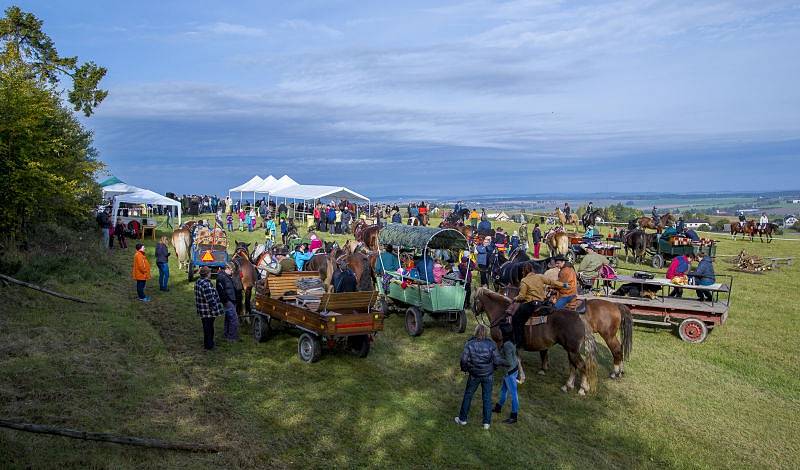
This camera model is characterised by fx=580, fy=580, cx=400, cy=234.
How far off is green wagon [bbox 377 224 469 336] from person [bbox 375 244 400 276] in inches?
4.6

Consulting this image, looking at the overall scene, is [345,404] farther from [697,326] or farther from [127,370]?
[697,326]

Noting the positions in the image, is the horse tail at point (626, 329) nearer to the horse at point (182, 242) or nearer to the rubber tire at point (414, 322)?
the rubber tire at point (414, 322)

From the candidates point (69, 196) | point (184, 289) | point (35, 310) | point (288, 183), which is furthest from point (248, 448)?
point (288, 183)

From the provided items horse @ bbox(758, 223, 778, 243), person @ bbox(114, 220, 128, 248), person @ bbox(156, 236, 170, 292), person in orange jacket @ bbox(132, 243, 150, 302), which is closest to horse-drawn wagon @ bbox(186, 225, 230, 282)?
person @ bbox(156, 236, 170, 292)

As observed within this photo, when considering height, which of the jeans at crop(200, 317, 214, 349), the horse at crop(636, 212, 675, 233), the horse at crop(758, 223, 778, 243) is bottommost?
the jeans at crop(200, 317, 214, 349)

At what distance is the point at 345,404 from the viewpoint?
9438 millimetres

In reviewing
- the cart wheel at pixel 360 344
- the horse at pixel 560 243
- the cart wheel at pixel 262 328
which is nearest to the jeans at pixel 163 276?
the cart wheel at pixel 262 328

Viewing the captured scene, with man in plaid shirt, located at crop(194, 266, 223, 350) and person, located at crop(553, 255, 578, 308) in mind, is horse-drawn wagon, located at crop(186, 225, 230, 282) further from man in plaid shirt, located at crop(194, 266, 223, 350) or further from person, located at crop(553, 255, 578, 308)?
person, located at crop(553, 255, 578, 308)

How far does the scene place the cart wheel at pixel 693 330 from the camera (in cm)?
1446

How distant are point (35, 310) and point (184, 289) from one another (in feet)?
18.3

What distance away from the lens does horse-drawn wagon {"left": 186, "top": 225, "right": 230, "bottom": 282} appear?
62.0 ft

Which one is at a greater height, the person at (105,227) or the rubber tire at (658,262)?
the person at (105,227)

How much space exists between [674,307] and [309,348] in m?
9.17

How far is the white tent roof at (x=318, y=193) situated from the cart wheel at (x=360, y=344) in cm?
2672
